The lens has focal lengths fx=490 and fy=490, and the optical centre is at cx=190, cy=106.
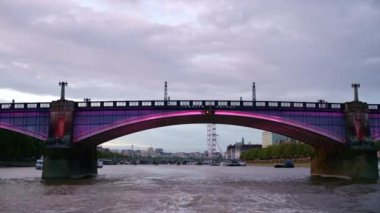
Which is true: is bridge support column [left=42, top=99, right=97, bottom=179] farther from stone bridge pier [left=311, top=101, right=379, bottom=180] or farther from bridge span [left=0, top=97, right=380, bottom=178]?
stone bridge pier [left=311, top=101, right=379, bottom=180]

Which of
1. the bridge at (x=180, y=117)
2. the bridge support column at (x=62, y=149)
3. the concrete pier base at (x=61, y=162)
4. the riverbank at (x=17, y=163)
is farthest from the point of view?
the riverbank at (x=17, y=163)

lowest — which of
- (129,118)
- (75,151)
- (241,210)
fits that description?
(241,210)

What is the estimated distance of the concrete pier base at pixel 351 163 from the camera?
5959 cm

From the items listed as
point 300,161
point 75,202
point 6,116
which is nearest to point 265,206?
point 75,202

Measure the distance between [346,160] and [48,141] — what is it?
124ft

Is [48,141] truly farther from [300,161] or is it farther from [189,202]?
[300,161]

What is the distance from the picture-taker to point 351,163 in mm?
61469

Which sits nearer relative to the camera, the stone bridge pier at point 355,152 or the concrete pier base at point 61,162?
the concrete pier base at point 61,162

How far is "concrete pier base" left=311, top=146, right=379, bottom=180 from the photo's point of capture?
196 feet

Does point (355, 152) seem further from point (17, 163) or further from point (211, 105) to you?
point (17, 163)

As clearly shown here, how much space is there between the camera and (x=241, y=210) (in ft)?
90.1

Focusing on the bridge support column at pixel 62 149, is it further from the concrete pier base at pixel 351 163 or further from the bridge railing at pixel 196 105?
the concrete pier base at pixel 351 163

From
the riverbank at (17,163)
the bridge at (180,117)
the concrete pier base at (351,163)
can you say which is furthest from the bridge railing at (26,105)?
the riverbank at (17,163)

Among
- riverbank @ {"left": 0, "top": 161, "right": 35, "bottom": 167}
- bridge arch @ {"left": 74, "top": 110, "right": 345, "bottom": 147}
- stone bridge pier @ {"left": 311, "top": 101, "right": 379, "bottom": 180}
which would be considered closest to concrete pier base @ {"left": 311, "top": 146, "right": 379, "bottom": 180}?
stone bridge pier @ {"left": 311, "top": 101, "right": 379, "bottom": 180}
